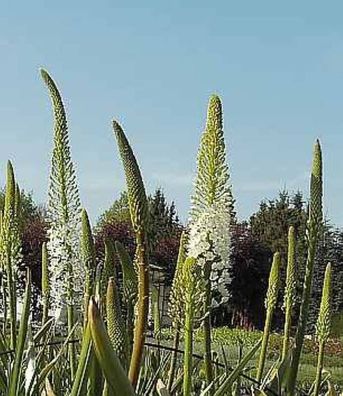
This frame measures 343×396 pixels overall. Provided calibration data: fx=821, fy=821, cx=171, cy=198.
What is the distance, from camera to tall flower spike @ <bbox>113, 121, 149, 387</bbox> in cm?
167

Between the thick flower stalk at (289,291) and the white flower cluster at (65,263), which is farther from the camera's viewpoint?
the white flower cluster at (65,263)

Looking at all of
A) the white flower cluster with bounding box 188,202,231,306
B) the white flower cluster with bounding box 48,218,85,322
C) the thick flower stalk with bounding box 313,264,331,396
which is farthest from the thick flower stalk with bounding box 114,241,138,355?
the thick flower stalk with bounding box 313,264,331,396

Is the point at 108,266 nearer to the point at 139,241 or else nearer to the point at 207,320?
the point at 207,320

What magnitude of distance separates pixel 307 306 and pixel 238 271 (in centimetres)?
2438

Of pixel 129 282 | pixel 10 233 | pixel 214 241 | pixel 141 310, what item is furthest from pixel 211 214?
pixel 10 233

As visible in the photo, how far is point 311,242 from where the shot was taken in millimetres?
2215

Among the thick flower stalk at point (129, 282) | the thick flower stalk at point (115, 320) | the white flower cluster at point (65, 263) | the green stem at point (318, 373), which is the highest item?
the white flower cluster at point (65, 263)

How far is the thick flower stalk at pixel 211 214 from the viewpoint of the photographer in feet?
6.66

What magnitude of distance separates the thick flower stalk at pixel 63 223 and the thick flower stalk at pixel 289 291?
2.26 feet

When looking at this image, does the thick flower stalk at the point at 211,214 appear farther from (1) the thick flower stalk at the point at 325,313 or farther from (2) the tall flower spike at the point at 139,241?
(1) the thick flower stalk at the point at 325,313

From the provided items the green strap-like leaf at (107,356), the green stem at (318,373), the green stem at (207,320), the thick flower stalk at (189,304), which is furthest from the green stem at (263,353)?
the green strap-like leaf at (107,356)

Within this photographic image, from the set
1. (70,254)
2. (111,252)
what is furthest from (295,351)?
(70,254)

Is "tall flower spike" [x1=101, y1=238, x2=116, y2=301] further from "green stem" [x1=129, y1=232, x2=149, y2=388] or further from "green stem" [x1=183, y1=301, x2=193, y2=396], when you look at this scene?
"green stem" [x1=129, y1=232, x2=149, y2=388]

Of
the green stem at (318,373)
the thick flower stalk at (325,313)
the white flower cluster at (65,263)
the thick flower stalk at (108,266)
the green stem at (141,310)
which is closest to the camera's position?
the green stem at (141,310)
